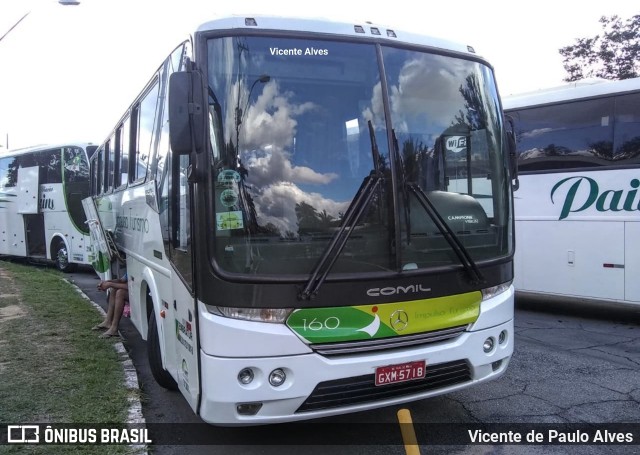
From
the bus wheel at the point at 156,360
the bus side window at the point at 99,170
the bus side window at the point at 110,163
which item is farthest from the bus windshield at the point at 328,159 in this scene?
the bus side window at the point at 99,170

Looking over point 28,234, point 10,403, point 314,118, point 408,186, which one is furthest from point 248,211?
point 28,234

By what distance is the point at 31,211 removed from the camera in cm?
1636

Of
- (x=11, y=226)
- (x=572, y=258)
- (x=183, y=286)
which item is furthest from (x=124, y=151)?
(x=11, y=226)

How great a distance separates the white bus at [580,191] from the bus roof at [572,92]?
0.6 inches

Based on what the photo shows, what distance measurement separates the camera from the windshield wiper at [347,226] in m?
3.54

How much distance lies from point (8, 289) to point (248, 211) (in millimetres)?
9889

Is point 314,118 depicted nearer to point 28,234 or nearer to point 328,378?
point 328,378

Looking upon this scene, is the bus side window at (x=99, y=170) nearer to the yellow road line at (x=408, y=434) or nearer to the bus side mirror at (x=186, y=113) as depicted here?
the bus side mirror at (x=186, y=113)

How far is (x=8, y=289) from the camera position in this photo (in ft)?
37.6

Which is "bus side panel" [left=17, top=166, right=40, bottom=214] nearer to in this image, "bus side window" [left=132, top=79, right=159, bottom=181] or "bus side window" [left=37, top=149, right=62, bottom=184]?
"bus side window" [left=37, top=149, right=62, bottom=184]

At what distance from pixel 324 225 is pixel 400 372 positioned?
1.13 meters

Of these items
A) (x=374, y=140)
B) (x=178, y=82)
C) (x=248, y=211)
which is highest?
(x=178, y=82)

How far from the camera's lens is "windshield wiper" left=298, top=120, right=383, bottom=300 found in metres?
3.54

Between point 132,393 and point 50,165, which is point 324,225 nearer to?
point 132,393
